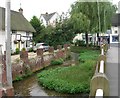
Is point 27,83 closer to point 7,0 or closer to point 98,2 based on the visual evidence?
point 7,0

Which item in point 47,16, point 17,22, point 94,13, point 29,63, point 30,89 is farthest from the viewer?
point 47,16

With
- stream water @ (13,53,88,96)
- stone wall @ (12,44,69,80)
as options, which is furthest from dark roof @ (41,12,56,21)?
stream water @ (13,53,88,96)

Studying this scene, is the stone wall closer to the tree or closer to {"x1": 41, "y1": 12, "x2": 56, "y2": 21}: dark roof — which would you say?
the tree

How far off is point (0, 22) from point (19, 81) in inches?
730

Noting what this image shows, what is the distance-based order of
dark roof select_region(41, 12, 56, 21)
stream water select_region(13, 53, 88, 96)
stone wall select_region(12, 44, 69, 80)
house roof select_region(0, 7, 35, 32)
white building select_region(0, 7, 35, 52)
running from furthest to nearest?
dark roof select_region(41, 12, 56, 21) → house roof select_region(0, 7, 35, 32) → white building select_region(0, 7, 35, 52) → stone wall select_region(12, 44, 69, 80) → stream water select_region(13, 53, 88, 96)

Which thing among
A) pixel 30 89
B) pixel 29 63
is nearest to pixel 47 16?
pixel 29 63

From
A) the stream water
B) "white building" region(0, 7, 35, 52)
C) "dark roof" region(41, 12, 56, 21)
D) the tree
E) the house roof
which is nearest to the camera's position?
the stream water

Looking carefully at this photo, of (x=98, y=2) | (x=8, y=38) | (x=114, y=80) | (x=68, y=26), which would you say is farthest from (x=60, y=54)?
(x=8, y=38)

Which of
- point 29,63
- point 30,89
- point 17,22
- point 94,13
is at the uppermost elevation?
point 94,13

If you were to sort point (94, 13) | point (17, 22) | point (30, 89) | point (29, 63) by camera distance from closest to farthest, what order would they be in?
point (30, 89)
point (29, 63)
point (94, 13)
point (17, 22)

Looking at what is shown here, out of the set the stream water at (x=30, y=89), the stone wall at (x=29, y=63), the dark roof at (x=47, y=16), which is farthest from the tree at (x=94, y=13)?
the dark roof at (x=47, y=16)

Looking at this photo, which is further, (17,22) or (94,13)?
(17,22)

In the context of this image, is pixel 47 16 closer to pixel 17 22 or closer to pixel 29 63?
pixel 17 22

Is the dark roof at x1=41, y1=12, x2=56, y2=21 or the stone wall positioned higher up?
the dark roof at x1=41, y1=12, x2=56, y2=21
